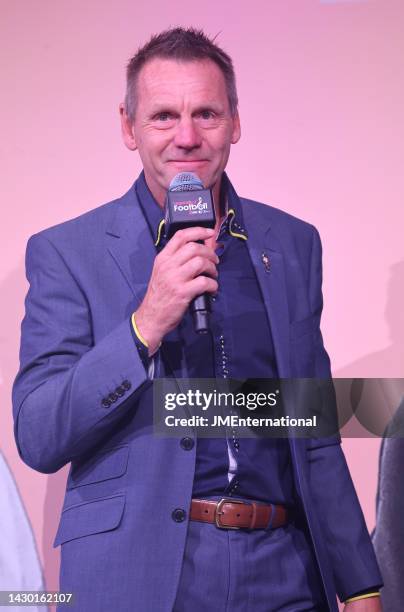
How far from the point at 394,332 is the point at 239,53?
0.94 meters

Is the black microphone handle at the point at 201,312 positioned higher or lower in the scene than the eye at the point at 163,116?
lower

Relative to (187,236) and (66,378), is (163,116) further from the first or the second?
(66,378)

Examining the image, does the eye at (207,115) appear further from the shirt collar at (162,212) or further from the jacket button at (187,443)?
the jacket button at (187,443)

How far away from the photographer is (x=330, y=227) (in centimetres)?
271

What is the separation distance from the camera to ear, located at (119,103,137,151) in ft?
7.95

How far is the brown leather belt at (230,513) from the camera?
6.61 ft

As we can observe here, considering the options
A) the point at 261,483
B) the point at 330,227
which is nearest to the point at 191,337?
the point at 261,483

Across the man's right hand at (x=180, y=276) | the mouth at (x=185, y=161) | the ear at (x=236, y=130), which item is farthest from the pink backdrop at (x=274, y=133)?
the man's right hand at (x=180, y=276)

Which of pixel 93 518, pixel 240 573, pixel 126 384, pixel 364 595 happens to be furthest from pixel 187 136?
Result: pixel 364 595

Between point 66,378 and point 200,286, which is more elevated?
point 200,286

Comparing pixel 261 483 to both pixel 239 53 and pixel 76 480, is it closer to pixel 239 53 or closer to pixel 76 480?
pixel 76 480

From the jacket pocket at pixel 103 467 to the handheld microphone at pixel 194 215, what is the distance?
1.29ft

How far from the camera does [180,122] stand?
230 cm

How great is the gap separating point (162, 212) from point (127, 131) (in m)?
0.29
